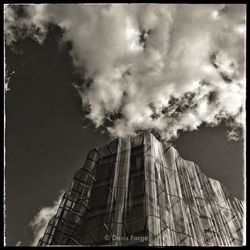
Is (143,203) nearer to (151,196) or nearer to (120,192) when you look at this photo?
(151,196)

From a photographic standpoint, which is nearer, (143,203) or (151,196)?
(151,196)

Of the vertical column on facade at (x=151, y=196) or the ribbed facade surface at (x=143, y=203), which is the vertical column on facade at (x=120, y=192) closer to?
the ribbed facade surface at (x=143, y=203)

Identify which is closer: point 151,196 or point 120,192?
point 151,196

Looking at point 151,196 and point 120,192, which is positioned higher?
point 120,192

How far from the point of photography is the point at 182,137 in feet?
24.7

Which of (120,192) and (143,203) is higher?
(120,192)

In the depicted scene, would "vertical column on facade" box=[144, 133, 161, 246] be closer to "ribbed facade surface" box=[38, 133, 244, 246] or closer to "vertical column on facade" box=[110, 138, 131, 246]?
"ribbed facade surface" box=[38, 133, 244, 246]

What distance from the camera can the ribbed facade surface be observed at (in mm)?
5930

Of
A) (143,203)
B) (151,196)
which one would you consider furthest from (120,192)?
(151,196)

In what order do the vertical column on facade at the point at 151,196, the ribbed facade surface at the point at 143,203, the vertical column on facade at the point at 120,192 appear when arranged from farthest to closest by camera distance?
the ribbed facade surface at the point at 143,203 < the vertical column on facade at the point at 120,192 < the vertical column on facade at the point at 151,196

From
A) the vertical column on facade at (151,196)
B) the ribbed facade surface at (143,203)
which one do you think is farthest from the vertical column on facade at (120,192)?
the vertical column on facade at (151,196)

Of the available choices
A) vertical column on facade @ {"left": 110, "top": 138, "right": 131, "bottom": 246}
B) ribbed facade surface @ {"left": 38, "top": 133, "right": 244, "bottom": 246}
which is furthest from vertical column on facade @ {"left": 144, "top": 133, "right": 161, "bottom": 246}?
vertical column on facade @ {"left": 110, "top": 138, "right": 131, "bottom": 246}

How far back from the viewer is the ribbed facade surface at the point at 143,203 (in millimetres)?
5930

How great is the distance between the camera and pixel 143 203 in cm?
662
